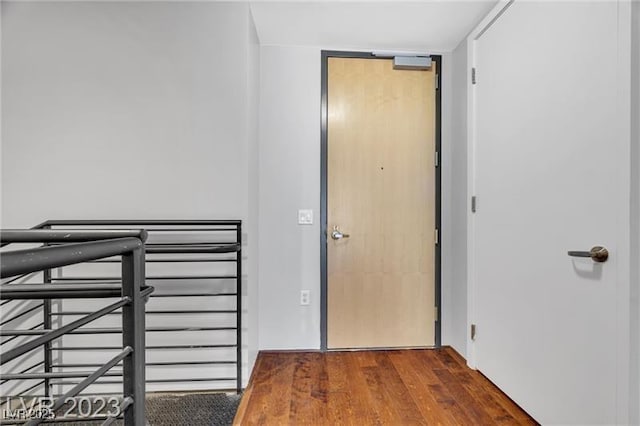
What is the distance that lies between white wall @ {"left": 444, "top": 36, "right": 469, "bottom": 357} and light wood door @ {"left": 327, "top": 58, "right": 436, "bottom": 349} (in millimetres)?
155

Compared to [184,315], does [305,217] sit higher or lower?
higher

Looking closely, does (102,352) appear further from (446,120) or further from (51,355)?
(446,120)

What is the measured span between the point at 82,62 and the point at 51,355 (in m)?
1.76

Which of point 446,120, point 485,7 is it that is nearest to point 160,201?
point 446,120

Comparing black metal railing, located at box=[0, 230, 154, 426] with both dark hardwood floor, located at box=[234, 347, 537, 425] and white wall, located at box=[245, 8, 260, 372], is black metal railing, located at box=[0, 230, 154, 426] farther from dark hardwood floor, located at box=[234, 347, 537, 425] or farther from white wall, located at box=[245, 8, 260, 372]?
white wall, located at box=[245, 8, 260, 372]

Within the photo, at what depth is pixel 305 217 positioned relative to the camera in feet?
8.34

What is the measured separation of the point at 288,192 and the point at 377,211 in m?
0.72

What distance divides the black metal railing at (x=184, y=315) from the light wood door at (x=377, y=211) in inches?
→ 33.1

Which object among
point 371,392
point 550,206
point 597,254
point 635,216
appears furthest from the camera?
point 371,392

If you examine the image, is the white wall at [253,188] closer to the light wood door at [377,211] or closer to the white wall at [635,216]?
the light wood door at [377,211]

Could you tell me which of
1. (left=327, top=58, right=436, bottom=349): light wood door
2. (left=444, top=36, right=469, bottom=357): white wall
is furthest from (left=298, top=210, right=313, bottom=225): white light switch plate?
(left=444, top=36, right=469, bottom=357): white wall

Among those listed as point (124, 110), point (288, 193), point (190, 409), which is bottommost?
point (190, 409)

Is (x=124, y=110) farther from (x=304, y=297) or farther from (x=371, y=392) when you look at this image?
(x=371, y=392)

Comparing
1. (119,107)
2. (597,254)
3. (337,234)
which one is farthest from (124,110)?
(597,254)
